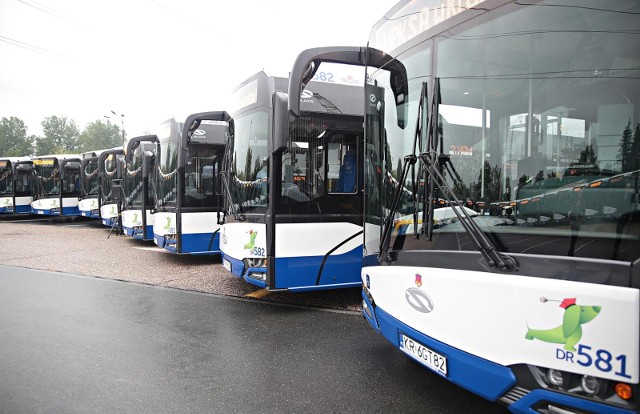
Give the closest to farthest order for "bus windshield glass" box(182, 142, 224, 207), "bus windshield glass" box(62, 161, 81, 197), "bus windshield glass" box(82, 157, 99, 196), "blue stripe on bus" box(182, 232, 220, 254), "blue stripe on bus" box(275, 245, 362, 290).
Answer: "blue stripe on bus" box(275, 245, 362, 290), "blue stripe on bus" box(182, 232, 220, 254), "bus windshield glass" box(182, 142, 224, 207), "bus windshield glass" box(82, 157, 99, 196), "bus windshield glass" box(62, 161, 81, 197)

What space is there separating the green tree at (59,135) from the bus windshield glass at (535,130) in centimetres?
10700

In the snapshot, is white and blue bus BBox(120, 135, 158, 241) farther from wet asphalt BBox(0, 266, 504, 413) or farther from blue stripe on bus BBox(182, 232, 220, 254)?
wet asphalt BBox(0, 266, 504, 413)

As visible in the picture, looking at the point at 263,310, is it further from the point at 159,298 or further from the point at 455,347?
the point at 455,347

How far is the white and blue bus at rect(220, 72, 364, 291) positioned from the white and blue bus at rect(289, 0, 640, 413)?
2617mm

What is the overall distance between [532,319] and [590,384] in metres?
0.37

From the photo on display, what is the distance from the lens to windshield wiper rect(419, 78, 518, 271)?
2.45m

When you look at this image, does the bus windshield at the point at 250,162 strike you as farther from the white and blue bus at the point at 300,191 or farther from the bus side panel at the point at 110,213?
the bus side panel at the point at 110,213

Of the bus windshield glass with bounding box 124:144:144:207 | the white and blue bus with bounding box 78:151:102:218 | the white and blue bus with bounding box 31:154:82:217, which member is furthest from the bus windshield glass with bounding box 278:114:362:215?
the white and blue bus with bounding box 31:154:82:217

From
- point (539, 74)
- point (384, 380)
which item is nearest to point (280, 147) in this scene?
point (384, 380)

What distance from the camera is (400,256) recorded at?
10.6ft

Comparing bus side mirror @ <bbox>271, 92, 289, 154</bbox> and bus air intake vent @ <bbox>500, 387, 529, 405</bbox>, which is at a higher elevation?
bus side mirror @ <bbox>271, 92, 289, 154</bbox>

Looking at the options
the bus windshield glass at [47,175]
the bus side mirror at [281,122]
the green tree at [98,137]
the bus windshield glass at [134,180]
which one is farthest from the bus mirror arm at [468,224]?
the green tree at [98,137]

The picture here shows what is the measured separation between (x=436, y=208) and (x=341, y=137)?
11.4 ft

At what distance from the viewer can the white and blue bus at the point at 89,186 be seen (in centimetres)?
1791
